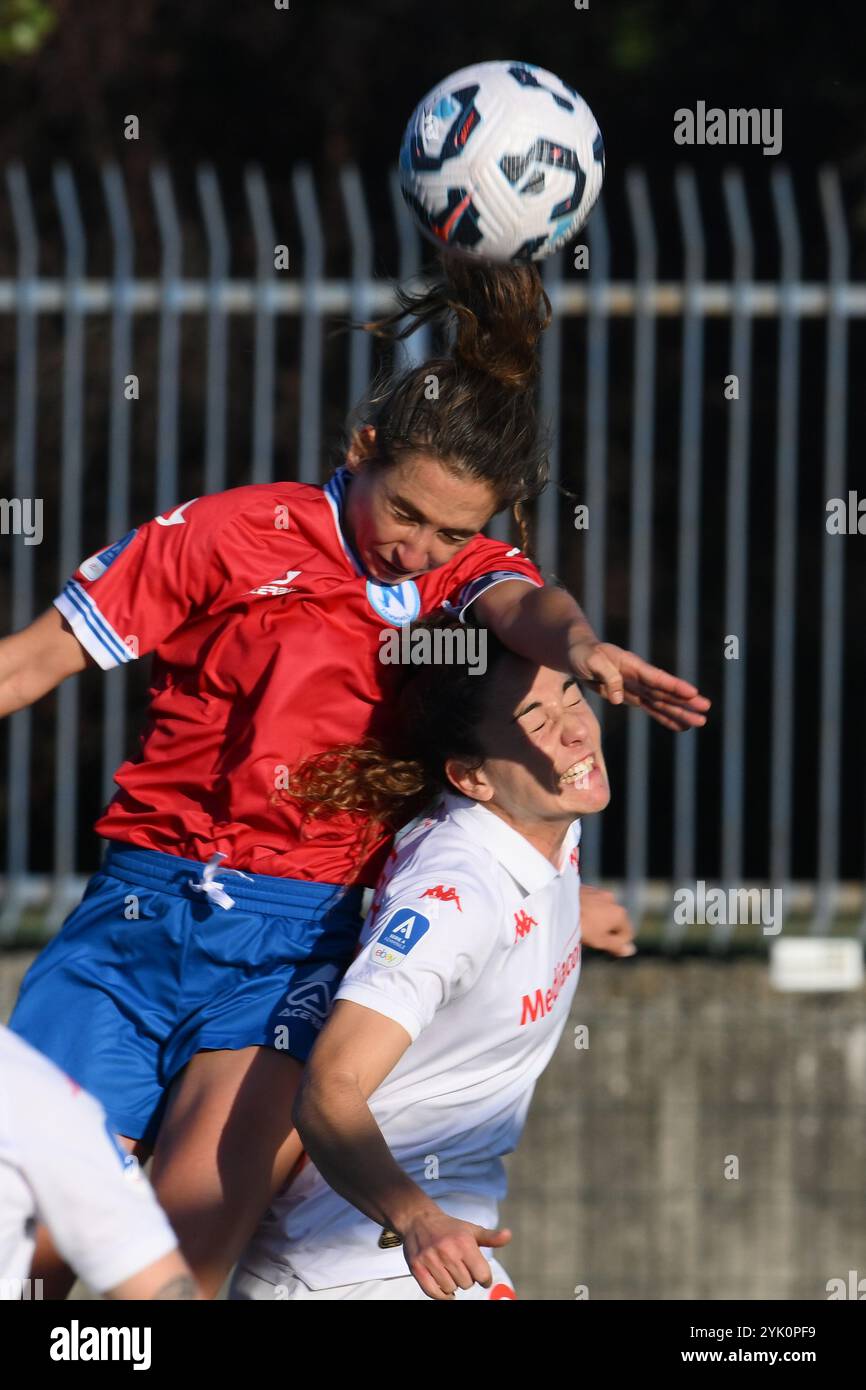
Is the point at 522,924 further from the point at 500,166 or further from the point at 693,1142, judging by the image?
the point at 693,1142

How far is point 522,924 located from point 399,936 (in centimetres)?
33

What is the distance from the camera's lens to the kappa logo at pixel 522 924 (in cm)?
335

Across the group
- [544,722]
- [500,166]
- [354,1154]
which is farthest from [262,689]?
[500,166]

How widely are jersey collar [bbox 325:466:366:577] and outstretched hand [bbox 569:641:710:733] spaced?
0.60 meters

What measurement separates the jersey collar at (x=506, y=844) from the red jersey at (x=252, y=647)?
0.71 feet

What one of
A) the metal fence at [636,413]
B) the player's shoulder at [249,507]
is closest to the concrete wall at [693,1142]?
the metal fence at [636,413]

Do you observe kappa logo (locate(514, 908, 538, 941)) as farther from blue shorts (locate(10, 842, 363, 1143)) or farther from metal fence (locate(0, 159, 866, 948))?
metal fence (locate(0, 159, 866, 948))

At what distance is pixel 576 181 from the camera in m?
3.50

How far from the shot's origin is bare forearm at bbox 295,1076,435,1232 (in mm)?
2758

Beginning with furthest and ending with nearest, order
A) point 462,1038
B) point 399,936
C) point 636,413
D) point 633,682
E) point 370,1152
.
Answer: point 636,413
point 462,1038
point 399,936
point 633,682
point 370,1152

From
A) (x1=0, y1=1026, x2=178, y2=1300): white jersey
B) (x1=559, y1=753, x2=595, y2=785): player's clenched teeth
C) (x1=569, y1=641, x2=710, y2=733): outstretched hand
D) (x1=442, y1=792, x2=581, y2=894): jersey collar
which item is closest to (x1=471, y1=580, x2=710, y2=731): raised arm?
(x1=569, y1=641, x2=710, y2=733): outstretched hand

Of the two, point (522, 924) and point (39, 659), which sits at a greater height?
point (39, 659)

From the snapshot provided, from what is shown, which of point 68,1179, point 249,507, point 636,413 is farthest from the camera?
point 636,413

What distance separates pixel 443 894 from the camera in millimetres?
3207
